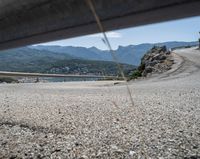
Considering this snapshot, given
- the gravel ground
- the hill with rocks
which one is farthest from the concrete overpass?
the hill with rocks

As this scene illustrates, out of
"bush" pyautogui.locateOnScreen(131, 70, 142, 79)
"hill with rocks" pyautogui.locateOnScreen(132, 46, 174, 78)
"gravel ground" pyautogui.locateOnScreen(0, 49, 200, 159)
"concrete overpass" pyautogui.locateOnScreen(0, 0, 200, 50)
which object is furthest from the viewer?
"bush" pyautogui.locateOnScreen(131, 70, 142, 79)

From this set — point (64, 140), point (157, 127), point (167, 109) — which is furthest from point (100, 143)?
point (167, 109)

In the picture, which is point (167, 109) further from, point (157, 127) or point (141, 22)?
point (141, 22)

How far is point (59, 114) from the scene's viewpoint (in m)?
8.34

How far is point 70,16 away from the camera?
2.82 m

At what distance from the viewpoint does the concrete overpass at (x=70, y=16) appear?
2385mm

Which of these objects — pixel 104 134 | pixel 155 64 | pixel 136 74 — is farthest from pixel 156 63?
pixel 104 134

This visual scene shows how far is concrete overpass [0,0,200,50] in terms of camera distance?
7.82ft

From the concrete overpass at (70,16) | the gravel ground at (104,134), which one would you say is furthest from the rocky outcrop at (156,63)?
the concrete overpass at (70,16)

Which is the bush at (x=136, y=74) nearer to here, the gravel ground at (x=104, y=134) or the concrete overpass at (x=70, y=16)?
the gravel ground at (x=104, y=134)

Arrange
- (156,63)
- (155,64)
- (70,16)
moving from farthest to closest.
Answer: (156,63)
(155,64)
(70,16)

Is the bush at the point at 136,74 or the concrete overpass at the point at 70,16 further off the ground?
the bush at the point at 136,74

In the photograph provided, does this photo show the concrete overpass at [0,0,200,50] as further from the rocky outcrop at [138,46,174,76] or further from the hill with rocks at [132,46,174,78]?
the rocky outcrop at [138,46,174,76]

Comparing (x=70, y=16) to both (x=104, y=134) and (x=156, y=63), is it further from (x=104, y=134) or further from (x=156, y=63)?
(x=156, y=63)
